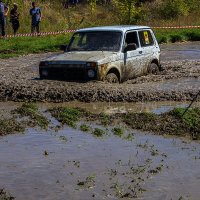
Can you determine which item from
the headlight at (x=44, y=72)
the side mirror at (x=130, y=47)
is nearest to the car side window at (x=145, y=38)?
the side mirror at (x=130, y=47)

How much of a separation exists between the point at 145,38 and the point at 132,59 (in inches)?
47.6

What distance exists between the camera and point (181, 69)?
686 inches

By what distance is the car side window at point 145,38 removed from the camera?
14798 mm

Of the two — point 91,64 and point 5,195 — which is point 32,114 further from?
point 5,195

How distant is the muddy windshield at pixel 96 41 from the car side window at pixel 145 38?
1.17 m

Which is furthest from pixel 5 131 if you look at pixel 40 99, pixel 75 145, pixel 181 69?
pixel 181 69

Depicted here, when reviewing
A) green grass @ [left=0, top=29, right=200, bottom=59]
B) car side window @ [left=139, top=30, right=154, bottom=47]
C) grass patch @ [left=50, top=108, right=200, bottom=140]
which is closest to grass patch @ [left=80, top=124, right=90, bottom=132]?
grass patch @ [left=50, top=108, right=200, bottom=140]

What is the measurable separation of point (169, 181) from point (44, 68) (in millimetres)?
6783

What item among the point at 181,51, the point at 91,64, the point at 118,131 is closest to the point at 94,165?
the point at 118,131

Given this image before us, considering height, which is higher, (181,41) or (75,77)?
(75,77)

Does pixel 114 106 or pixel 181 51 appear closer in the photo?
pixel 114 106

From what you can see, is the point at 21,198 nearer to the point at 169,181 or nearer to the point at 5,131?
the point at 169,181

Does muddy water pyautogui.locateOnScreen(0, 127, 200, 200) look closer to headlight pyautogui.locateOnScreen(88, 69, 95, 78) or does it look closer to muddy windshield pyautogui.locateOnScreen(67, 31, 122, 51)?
headlight pyautogui.locateOnScreen(88, 69, 95, 78)

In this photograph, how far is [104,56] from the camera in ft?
42.3
